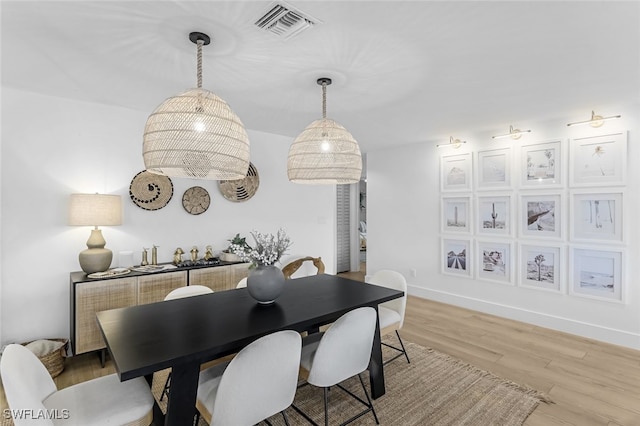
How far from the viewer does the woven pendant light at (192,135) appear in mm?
1636

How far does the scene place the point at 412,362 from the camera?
2.99 metres

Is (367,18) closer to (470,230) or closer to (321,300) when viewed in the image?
(321,300)

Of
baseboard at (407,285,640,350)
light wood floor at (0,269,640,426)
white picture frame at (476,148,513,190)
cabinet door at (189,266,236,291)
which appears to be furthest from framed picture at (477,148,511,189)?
cabinet door at (189,266,236,291)

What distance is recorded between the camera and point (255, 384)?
4.91 feet

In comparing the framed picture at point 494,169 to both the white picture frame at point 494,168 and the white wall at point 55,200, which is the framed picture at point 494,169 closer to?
the white picture frame at point 494,168

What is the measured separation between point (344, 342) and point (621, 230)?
3512 millimetres

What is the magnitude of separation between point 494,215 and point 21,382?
483 centimetres

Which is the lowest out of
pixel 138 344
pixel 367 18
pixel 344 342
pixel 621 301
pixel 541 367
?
pixel 541 367

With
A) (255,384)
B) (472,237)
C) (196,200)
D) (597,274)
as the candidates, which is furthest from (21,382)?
(597,274)

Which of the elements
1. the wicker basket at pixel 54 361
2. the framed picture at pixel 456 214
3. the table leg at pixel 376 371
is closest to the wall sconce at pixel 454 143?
the framed picture at pixel 456 214

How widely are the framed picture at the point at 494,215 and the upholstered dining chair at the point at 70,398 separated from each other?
4366 millimetres

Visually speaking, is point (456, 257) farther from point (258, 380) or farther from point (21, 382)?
point (21, 382)

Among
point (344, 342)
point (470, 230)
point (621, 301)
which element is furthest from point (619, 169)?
point (344, 342)

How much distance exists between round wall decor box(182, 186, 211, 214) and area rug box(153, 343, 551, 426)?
182cm
